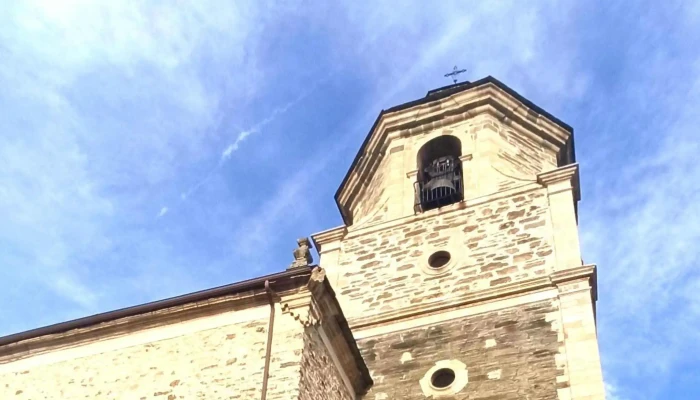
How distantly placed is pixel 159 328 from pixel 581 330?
5083 millimetres

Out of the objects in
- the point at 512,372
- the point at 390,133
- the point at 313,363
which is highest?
the point at 390,133

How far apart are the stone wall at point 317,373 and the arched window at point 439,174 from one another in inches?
210

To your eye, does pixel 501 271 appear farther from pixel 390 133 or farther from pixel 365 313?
pixel 390 133

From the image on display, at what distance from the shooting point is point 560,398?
10.2 m

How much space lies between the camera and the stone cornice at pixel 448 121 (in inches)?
601

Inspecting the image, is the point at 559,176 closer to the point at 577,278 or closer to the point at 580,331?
the point at 577,278

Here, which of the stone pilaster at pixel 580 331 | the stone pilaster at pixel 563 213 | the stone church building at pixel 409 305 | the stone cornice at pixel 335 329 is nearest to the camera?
the stone church building at pixel 409 305

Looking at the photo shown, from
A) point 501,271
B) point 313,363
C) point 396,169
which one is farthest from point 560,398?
point 396,169

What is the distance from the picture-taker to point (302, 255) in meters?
9.69

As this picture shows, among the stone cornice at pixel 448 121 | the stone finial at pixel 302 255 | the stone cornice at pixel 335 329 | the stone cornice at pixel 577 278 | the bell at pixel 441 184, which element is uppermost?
the stone cornice at pixel 448 121

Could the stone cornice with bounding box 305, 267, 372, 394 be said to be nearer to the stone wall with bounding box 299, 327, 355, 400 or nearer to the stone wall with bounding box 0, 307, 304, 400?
the stone wall with bounding box 299, 327, 355, 400

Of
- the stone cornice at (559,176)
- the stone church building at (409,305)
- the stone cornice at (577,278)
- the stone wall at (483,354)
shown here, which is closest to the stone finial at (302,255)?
the stone church building at (409,305)

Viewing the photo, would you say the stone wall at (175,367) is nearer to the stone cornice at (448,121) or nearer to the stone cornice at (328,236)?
the stone cornice at (328,236)

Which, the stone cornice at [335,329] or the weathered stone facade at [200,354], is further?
the stone cornice at [335,329]
